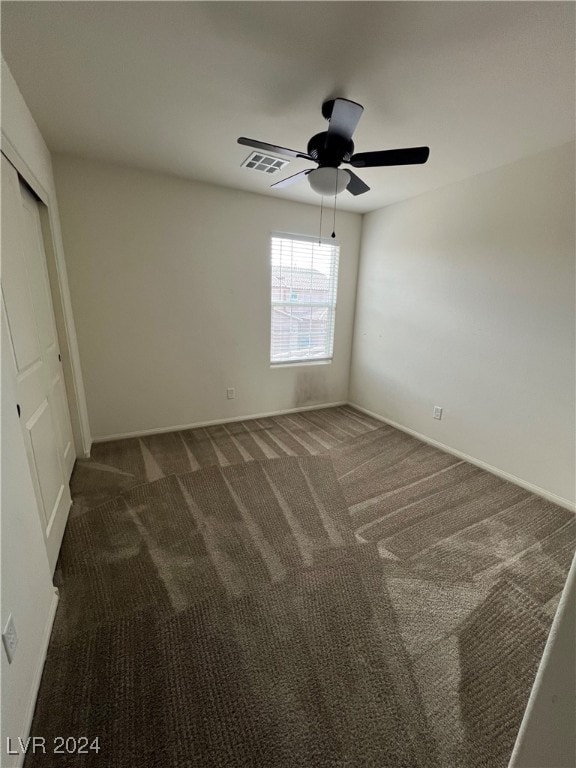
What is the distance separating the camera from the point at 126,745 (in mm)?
961

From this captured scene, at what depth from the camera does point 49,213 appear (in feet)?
7.16

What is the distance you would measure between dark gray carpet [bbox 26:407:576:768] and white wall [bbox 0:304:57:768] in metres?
0.11

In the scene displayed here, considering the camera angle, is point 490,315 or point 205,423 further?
point 205,423

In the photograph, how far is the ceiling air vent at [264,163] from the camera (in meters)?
2.29

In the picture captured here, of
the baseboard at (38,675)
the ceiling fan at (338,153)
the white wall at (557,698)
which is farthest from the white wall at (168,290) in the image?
the white wall at (557,698)

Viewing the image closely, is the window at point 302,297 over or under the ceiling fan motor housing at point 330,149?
under

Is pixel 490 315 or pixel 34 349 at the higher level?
pixel 490 315

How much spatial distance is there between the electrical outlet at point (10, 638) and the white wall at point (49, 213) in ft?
6.40

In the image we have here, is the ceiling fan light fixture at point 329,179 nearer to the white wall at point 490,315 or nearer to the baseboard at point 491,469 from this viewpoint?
the white wall at point 490,315

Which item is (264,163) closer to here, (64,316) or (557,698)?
(64,316)

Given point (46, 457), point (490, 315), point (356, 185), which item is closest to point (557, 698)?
point (46, 457)

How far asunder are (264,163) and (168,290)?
1431 mm

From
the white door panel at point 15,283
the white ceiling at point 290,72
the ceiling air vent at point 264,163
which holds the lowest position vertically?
the white door panel at point 15,283

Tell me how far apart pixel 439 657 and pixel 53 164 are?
13.1 ft
